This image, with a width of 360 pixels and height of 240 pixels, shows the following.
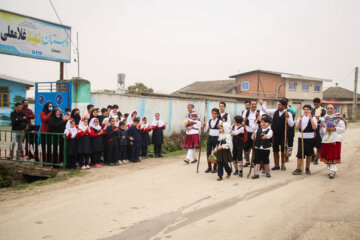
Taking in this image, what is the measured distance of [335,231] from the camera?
4148 millimetres

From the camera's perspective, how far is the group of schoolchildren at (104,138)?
844cm

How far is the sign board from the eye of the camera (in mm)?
10727

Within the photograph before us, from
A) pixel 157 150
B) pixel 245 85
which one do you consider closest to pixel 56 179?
pixel 157 150

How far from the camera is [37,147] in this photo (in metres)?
8.81

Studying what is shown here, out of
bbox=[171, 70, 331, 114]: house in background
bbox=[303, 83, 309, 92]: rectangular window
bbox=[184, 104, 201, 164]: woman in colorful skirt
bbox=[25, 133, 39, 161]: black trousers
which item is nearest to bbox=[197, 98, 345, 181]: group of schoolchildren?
bbox=[184, 104, 201, 164]: woman in colorful skirt

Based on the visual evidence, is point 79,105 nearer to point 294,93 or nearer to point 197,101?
point 197,101

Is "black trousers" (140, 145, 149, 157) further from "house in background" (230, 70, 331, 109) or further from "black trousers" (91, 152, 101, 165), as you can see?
"house in background" (230, 70, 331, 109)

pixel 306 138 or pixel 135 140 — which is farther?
pixel 135 140

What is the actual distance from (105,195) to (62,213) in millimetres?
1136

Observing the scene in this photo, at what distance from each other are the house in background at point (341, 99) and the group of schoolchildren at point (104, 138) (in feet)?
139

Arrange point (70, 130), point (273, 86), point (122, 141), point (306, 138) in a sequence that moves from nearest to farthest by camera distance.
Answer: point (306, 138)
point (70, 130)
point (122, 141)
point (273, 86)

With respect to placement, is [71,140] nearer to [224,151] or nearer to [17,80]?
[224,151]

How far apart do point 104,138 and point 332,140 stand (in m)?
6.47

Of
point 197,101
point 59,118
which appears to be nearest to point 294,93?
point 197,101
